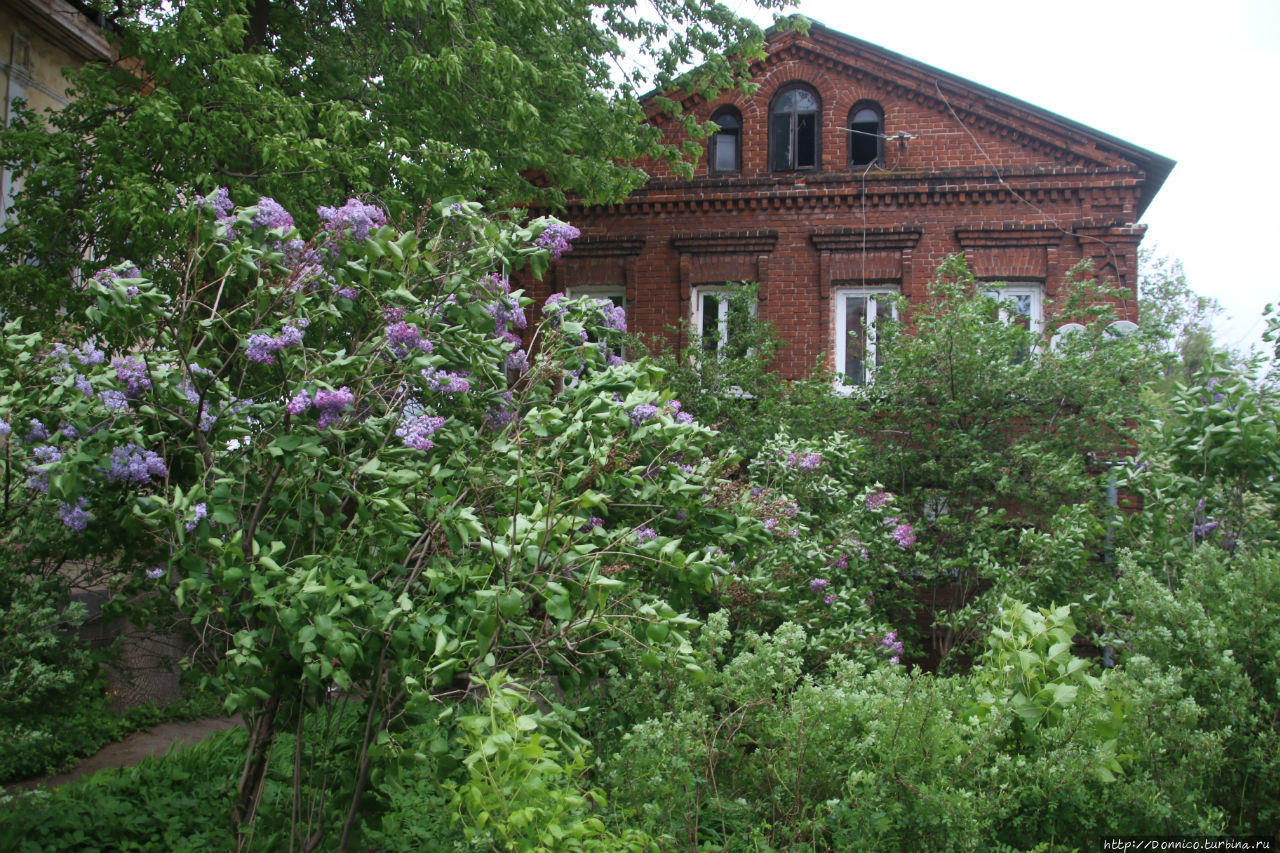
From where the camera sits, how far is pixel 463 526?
320 cm

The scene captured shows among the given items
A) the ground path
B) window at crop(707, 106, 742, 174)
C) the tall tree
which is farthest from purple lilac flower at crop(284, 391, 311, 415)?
window at crop(707, 106, 742, 174)

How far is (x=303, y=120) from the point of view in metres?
8.44

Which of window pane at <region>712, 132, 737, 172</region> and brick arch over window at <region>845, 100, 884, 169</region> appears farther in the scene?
window pane at <region>712, 132, 737, 172</region>

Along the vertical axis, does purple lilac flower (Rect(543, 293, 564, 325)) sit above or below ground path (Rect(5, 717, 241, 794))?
above

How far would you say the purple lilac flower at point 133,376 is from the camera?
12.0 feet

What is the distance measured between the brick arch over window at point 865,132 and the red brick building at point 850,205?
2 centimetres

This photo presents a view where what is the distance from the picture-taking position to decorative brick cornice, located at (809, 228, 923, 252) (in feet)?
48.9

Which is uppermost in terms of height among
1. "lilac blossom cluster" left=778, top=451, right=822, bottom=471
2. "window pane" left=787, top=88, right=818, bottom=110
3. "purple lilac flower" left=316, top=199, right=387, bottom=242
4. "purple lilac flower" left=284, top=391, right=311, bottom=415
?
"window pane" left=787, top=88, right=818, bottom=110

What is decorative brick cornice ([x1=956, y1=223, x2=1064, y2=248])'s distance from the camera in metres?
14.5

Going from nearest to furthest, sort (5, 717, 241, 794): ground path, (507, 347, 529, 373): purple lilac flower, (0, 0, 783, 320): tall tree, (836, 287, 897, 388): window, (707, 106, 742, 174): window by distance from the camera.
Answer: (507, 347, 529, 373): purple lilac flower
(5, 717, 241, 794): ground path
(0, 0, 783, 320): tall tree
(836, 287, 897, 388): window
(707, 106, 742, 174): window

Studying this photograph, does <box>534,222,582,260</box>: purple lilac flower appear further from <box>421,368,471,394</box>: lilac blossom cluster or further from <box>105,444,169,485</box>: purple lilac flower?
<box>105,444,169,485</box>: purple lilac flower

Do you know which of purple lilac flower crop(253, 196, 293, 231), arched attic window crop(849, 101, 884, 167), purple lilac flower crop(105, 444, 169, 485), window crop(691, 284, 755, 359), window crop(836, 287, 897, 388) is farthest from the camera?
arched attic window crop(849, 101, 884, 167)

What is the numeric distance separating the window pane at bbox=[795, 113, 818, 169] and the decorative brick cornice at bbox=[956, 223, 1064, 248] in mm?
2736

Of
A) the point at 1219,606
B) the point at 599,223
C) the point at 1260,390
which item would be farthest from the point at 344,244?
the point at 599,223
